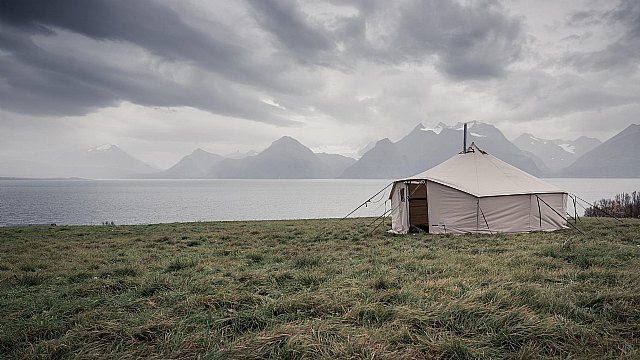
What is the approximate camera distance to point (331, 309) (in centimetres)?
468

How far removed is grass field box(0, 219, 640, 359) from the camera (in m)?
3.56

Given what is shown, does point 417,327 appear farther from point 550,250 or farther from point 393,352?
point 550,250

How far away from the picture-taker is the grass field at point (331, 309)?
3.56 m

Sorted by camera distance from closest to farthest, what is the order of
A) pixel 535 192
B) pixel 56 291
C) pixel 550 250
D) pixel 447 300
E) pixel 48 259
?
pixel 447 300, pixel 56 291, pixel 550 250, pixel 48 259, pixel 535 192

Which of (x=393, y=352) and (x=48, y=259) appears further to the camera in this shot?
(x=48, y=259)

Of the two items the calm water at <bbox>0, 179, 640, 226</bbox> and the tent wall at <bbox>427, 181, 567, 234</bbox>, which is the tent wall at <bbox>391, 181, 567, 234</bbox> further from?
the calm water at <bbox>0, 179, 640, 226</bbox>

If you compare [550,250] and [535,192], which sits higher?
[535,192]

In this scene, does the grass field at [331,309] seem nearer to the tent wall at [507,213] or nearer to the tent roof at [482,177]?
the tent wall at [507,213]

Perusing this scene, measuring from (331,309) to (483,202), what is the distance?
12.3 meters

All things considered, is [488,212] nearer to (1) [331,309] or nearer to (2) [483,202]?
(2) [483,202]

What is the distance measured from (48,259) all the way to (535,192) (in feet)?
58.4

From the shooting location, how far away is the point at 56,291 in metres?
6.03

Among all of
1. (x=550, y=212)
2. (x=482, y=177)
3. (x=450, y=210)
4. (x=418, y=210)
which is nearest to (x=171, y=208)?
(x=418, y=210)

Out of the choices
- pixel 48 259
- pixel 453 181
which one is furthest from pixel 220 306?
pixel 453 181
